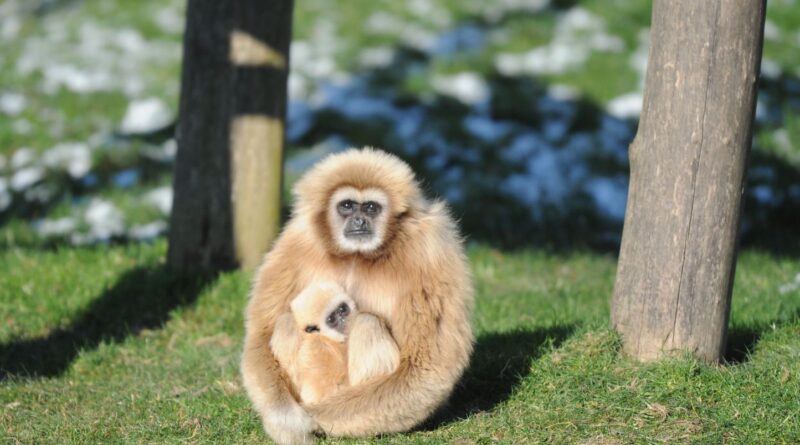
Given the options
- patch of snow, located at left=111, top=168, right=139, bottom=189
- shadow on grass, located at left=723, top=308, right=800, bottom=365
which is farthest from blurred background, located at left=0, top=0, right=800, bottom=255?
shadow on grass, located at left=723, top=308, right=800, bottom=365

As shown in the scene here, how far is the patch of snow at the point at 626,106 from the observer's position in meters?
11.5

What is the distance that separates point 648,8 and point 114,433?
1022 centimetres

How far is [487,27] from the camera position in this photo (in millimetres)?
13242

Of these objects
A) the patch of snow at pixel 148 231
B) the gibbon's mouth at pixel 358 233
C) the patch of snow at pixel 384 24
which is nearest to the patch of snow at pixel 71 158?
the patch of snow at pixel 148 231

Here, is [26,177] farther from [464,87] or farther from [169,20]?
[464,87]

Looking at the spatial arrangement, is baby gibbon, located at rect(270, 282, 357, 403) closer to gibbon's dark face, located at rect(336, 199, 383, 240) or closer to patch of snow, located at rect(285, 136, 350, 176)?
gibbon's dark face, located at rect(336, 199, 383, 240)

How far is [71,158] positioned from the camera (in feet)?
35.9

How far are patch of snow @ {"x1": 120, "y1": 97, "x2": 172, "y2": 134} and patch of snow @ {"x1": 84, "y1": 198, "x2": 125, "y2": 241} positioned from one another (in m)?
1.62

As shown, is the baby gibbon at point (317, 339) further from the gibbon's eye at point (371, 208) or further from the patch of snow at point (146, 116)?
the patch of snow at point (146, 116)

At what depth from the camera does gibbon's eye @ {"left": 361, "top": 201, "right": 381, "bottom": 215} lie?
5.10 meters

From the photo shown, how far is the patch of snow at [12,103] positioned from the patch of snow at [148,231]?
3269 millimetres

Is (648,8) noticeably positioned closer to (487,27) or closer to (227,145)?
(487,27)

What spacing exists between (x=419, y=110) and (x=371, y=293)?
663cm

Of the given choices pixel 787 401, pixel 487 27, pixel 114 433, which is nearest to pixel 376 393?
pixel 114 433
